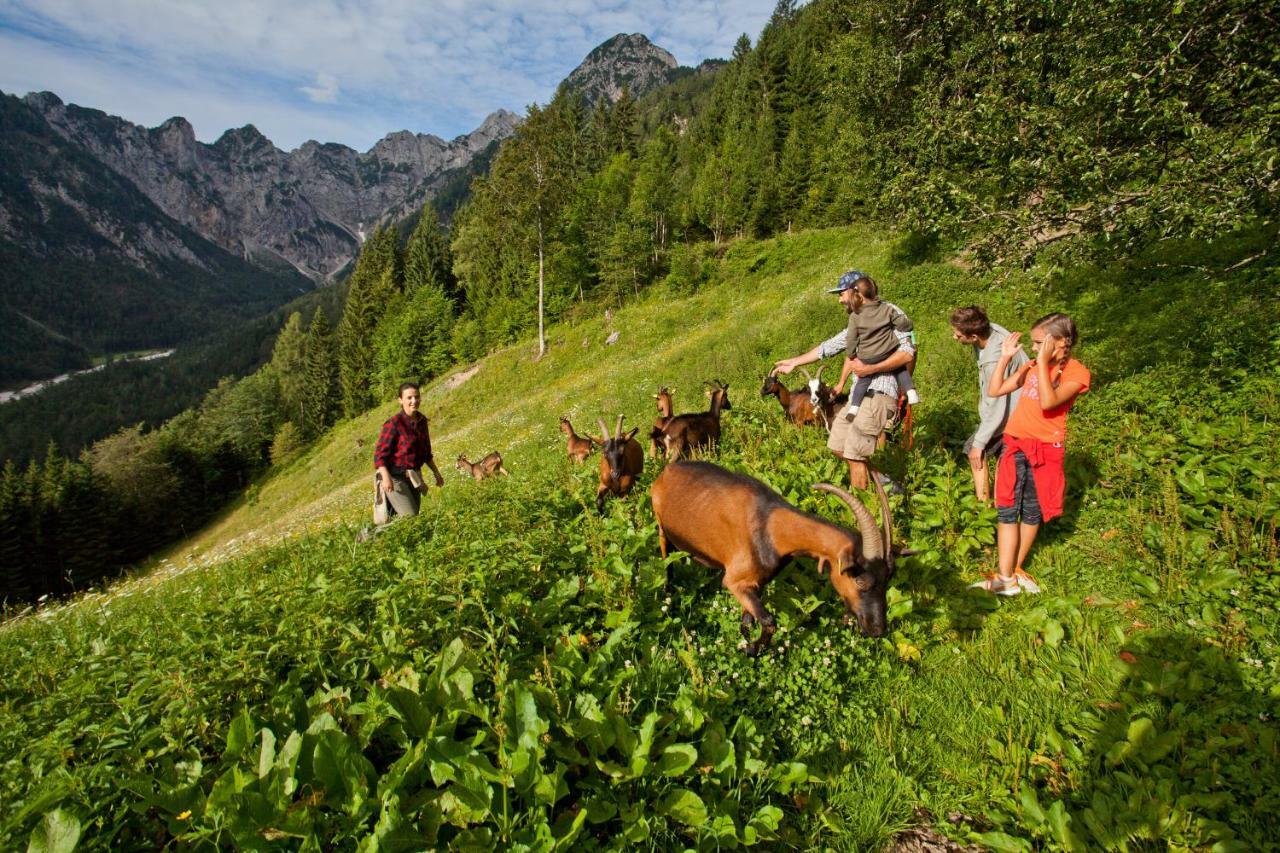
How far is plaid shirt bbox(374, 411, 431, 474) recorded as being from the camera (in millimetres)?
7863

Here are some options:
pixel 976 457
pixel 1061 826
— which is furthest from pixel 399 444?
pixel 1061 826

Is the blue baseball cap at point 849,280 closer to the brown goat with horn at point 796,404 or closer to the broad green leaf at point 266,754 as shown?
the brown goat with horn at point 796,404

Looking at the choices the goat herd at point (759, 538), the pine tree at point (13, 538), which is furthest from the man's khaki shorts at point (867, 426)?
the pine tree at point (13, 538)

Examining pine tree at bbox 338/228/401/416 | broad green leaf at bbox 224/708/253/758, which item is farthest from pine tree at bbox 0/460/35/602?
broad green leaf at bbox 224/708/253/758

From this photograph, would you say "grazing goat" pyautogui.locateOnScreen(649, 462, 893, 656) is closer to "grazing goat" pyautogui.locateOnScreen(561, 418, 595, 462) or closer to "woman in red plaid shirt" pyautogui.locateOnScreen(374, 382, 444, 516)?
"woman in red plaid shirt" pyautogui.locateOnScreen(374, 382, 444, 516)

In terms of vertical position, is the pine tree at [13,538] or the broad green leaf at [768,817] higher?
the broad green leaf at [768,817]

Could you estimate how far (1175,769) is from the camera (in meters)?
3.13

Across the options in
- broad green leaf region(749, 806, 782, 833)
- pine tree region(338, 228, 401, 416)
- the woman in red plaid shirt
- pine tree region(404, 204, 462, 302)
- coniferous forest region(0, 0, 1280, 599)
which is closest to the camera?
broad green leaf region(749, 806, 782, 833)

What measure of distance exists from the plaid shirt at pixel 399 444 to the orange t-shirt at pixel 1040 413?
708cm

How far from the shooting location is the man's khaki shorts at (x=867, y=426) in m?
5.95

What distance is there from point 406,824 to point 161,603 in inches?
227

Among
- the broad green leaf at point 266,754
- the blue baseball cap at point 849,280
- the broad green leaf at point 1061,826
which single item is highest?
the blue baseball cap at point 849,280

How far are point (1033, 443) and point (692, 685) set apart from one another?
141 inches

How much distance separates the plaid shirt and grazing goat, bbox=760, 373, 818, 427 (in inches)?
231
